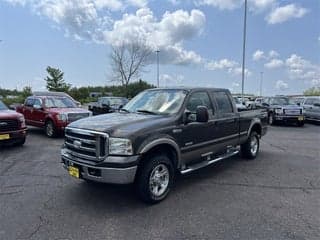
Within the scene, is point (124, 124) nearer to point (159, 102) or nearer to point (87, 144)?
point (87, 144)

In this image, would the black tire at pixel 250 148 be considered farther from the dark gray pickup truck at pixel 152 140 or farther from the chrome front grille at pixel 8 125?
the chrome front grille at pixel 8 125

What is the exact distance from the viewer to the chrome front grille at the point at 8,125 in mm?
8609

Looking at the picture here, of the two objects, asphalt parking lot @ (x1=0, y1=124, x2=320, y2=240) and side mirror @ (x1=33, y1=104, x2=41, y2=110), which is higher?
side mirror @ (x1=33, y1=104, x2=41, y2=110)

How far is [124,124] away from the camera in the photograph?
177 inches

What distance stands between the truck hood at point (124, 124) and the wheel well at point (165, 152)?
360 mm

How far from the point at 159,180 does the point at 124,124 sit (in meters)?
1.10

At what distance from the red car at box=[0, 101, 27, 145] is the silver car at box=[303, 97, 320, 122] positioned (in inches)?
641

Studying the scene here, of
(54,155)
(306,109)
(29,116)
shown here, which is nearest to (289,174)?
(54,155)

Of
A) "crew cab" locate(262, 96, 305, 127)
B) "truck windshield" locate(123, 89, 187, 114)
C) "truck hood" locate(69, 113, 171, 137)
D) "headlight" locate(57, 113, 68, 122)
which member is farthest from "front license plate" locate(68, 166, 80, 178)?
"crew cab" locate(262, 96, 305, 127)

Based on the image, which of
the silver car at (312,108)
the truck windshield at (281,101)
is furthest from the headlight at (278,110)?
the silver car at (312,108)

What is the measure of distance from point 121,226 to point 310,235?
243 centimetres

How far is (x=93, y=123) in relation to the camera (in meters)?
4.75

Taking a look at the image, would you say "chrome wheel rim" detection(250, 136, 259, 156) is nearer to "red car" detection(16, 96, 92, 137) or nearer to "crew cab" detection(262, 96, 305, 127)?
"red car" detection(16, 96, 92, 137)

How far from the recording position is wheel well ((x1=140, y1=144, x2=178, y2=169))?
4.56 metres
